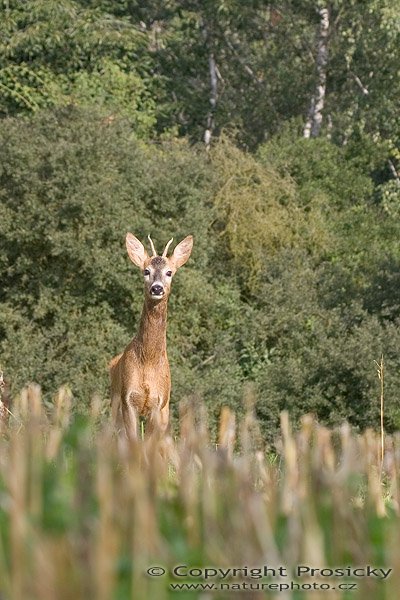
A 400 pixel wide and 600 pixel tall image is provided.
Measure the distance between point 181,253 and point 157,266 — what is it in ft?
2.77

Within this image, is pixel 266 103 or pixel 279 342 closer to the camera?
pixel 279 342

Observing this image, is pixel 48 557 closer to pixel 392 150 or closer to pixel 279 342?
pixel 279 342

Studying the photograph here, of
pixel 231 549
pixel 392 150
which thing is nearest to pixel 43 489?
pixel 231 549

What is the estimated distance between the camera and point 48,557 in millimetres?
2707

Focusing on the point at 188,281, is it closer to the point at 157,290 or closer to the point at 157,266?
the point at 157,266

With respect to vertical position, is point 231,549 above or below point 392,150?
below

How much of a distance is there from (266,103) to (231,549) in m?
36.5

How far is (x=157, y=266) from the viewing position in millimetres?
12844

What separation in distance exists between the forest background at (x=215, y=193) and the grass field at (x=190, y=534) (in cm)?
2205

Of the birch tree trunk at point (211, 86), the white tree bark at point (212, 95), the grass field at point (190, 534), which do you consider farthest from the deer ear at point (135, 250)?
the white tree bark at point (212, 95)

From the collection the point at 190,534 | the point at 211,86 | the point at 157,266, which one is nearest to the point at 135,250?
the point at 157,266

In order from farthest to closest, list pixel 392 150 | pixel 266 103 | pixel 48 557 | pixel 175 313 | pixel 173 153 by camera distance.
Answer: pixel 266 103 → pixel 392 150 → pixel 173 153 → pixel 175 313 → pixel 48 557

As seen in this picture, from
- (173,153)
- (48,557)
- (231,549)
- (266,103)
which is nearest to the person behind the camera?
(48,557)

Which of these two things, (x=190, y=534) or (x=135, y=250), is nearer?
(x=190, y=534)
